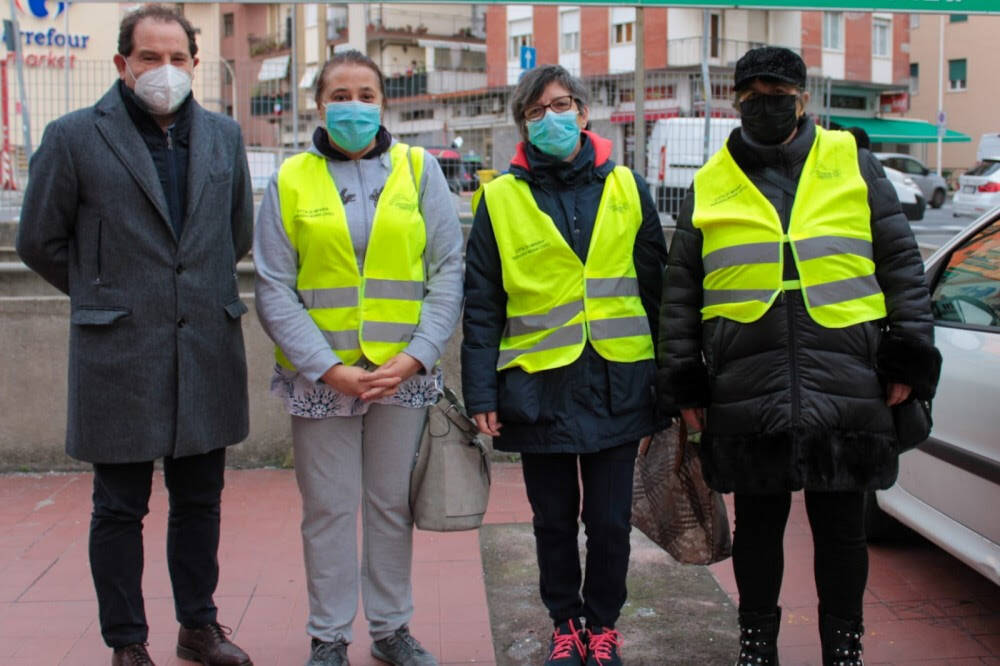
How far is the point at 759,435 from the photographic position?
310 centimetres

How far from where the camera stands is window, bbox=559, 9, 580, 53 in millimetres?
33688

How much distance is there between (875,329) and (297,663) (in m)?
2.14

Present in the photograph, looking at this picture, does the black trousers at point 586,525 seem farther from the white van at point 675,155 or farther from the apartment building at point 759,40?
the apartment building at point 759,40

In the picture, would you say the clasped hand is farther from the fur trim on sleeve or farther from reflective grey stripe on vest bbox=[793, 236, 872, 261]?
the fur trim on sleeve

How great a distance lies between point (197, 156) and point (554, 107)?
1118 millimetres

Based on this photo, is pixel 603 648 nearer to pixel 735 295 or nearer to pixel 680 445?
pixel 680 445

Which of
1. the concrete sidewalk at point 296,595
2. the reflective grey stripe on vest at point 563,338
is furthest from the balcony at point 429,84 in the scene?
the reflective grey stripe on vest at point 563,338

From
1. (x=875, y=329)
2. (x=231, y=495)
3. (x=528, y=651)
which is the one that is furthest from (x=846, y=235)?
(x=231, y=495)

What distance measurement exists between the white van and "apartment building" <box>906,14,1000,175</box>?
125ft

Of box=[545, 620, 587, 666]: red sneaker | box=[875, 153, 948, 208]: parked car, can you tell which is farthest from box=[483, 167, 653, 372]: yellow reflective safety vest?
box=[875, 153, 948, 208]: parked car

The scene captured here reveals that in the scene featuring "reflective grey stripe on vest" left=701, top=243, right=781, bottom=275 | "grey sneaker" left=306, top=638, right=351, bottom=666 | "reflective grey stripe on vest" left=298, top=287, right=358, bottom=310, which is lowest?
"grey sneaker" left=306, top=638, right=351, bottom=666

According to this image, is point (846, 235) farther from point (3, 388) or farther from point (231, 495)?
point (3, 388)

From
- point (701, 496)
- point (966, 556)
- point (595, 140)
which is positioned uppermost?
point (595, 140)

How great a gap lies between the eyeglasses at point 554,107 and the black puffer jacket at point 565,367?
107mm
